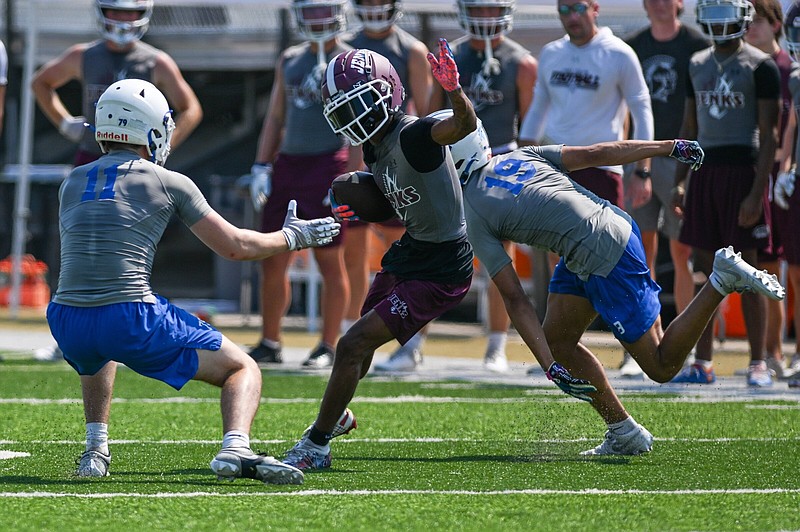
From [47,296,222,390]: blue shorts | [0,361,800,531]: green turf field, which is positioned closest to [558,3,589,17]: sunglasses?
[0,361,800,531]: green turf field

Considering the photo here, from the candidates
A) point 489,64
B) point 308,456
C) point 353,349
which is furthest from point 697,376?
point 308,456

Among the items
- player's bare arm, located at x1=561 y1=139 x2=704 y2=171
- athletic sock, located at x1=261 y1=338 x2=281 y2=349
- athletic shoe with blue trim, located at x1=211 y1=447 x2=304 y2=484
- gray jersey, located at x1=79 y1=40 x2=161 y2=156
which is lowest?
athletic sock, located at x1=261 y1=338 x2=281 y2=349

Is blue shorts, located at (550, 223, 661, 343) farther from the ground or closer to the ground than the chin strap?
closer to the ground

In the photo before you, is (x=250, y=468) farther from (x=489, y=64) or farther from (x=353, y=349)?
(x=489, y=64)

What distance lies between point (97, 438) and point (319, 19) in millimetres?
4813

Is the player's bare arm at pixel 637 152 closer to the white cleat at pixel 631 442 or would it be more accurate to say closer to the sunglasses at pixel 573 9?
the white cleat at pixel 631 442

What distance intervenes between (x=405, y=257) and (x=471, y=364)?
13.2 feet

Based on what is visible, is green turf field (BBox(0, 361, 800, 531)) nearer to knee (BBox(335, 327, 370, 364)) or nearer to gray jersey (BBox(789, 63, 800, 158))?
knee (BBox(335, 327, 370, 364))

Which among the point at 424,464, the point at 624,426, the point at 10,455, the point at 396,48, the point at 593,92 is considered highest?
the point at 396,48

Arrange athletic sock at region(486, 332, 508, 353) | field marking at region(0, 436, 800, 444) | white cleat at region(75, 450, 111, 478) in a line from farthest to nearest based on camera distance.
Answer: athletic sock at region(486, 332, 508, 353) → field marking at region(0, 436, 800, 444) → white cleat at region(75, 450, 111, 478)

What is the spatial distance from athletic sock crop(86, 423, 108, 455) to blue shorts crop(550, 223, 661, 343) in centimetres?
194

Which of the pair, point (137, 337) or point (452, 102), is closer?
point (137, 337)

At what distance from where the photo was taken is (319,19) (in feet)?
30.2

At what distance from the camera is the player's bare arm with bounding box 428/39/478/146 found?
15.6ft
